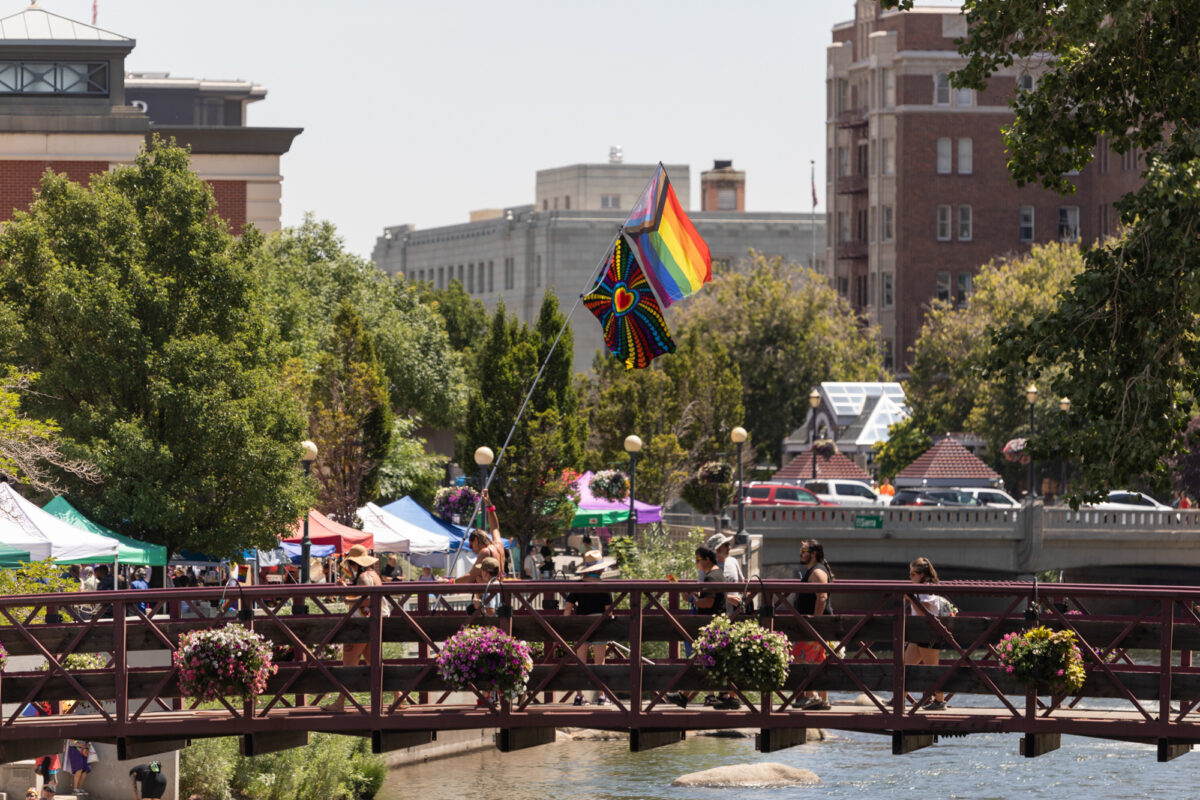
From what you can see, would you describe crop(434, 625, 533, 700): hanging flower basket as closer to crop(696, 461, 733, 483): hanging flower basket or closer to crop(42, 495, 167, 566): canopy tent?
crop(42, 495, 167, 566): canopy tent

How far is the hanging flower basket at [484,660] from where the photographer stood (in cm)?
1919

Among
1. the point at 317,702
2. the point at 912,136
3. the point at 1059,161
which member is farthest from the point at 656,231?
the point at 912,136

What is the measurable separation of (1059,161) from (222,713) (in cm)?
1050

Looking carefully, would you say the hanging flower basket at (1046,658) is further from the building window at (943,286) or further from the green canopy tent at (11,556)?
Result: the building window at (943,286)

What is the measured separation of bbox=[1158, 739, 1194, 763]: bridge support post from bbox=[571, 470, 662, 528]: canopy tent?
1304 inches

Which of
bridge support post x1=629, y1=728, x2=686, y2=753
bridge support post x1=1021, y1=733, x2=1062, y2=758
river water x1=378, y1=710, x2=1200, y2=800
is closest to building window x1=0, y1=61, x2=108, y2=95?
river water x1=378, y1=710, x2=1200, y2=800

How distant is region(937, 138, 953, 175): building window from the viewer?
109 m

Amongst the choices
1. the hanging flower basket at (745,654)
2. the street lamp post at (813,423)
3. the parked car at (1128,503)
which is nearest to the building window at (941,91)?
the street lamp post at (813,423)

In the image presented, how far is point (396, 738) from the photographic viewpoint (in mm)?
20781

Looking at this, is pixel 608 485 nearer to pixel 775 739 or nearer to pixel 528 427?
pixel 528 427

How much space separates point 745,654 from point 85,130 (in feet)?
138

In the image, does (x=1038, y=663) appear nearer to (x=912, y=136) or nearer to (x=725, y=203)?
(x=912, y=136)

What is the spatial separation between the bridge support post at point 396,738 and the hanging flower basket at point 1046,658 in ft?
19.6

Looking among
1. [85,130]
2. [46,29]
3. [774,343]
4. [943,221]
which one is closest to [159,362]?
[85,130]
